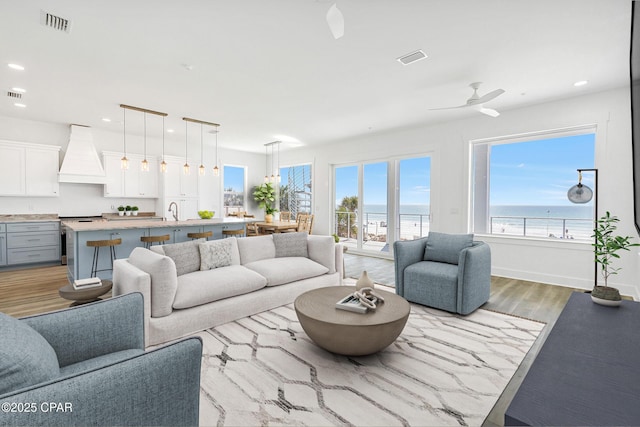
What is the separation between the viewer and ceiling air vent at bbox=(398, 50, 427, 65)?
3127 millimetres

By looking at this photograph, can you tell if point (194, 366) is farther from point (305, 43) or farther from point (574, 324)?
point (305, 43)

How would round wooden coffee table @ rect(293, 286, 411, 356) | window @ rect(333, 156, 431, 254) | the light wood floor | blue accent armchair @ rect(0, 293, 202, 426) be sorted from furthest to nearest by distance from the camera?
window @ rect(333, 156, 431, 254) < the light wood floor < round wooden coffee table @ rect(293, 286, 411, 356) < blue accent armchair @ rect(0, 293, 202, 426)

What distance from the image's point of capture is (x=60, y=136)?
6105 mm

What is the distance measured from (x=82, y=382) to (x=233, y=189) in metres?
8.60

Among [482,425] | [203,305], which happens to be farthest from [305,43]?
[482,425]

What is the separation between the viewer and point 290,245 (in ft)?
13.4

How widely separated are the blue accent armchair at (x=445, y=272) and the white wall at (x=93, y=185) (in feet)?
19.6

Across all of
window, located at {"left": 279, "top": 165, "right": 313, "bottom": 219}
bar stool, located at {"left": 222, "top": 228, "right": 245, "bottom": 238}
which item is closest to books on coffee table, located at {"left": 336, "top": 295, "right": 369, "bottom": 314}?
bar stool, located at {"left": 222, "top": 228, "right": 245, "bottom": 238}

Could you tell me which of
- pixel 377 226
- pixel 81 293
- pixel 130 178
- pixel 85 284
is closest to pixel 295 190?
pixel 377 226

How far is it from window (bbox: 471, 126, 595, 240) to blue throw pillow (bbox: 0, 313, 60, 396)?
5.89 m

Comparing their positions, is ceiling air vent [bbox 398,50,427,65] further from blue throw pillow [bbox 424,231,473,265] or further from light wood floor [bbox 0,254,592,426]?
light wood floor [bbox 0,254,592,426]

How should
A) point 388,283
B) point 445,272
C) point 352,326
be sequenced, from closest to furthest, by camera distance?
point 352,326 → point 445,272 → point 388,283

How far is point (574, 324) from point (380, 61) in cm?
301

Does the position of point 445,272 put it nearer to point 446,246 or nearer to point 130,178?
point 446,246
